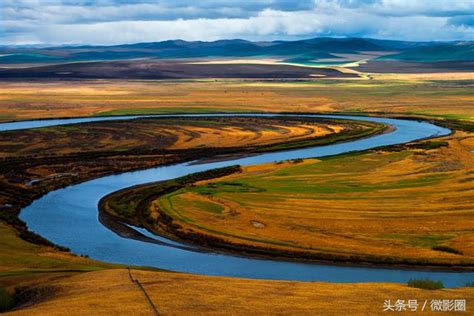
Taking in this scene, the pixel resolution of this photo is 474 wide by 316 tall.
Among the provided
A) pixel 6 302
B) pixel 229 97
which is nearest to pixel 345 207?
pixel 6 302

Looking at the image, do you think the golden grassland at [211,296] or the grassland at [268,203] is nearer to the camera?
the golden grassland at [211,296]

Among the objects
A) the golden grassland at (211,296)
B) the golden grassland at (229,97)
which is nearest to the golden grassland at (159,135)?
the golden grassland at (229,97)

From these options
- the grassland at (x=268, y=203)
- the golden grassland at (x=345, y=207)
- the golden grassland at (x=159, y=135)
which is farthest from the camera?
the golden grassland at (x=159, y=135)

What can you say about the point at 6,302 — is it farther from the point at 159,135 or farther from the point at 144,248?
the point at 159,135

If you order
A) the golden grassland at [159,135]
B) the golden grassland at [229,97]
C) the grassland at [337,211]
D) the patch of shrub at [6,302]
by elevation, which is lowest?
the golden grassland at [229,97]

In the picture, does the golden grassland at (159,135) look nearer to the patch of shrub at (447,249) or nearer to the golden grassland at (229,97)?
the golden grassland at (229,97)

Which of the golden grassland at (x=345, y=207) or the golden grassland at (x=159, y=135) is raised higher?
the golden grassland at (x=345, y=207)

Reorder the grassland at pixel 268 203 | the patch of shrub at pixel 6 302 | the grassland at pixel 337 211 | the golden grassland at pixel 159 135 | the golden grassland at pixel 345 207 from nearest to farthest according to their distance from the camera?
the patch of shrub at pixel 6 302, the grassland at pixel 268 203, the grassland at pixel 337 211, the golden grassland at pixel 345 207, the golden grassland at pixel 159 135
